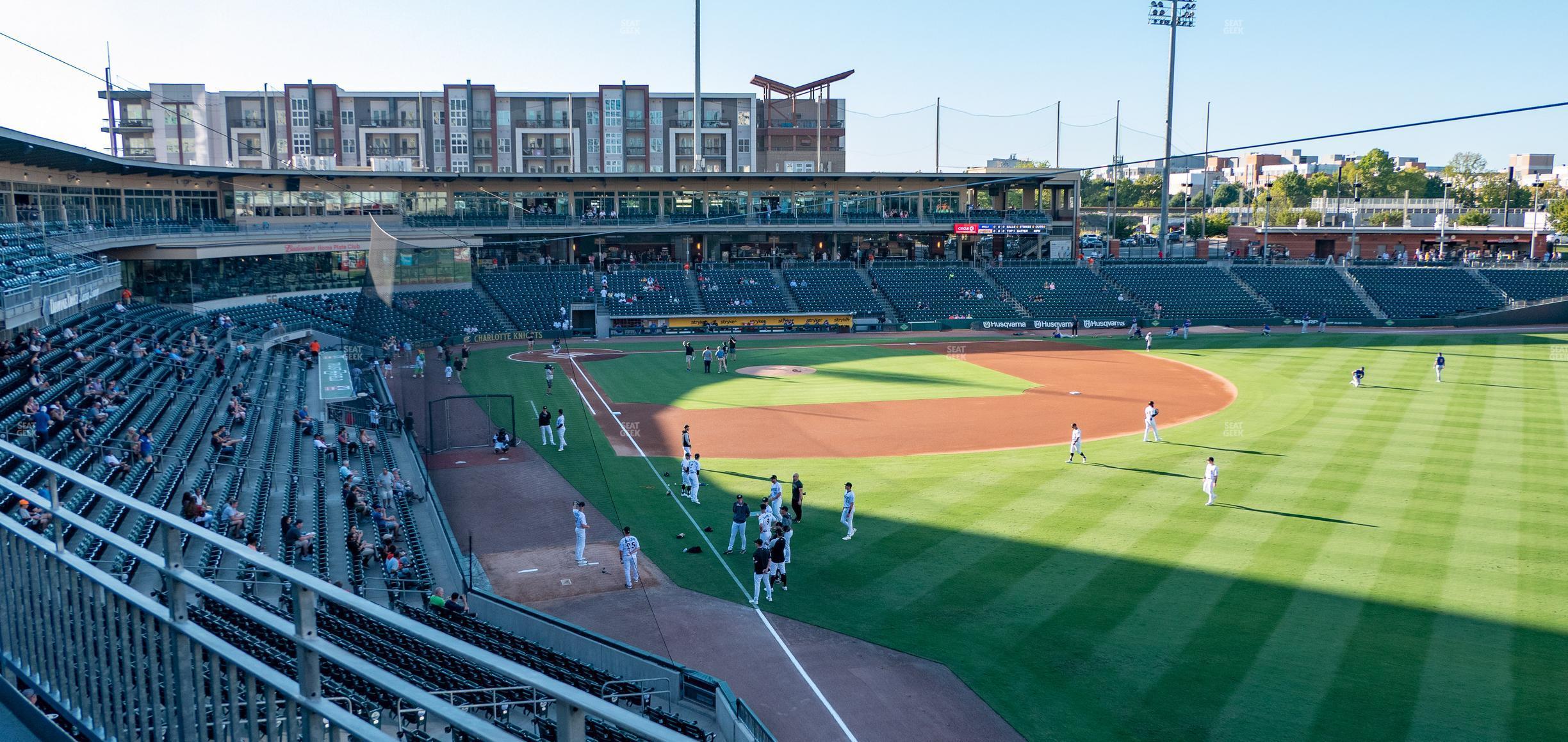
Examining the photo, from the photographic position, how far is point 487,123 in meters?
89.8

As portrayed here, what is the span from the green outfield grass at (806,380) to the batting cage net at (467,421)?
17.6ft

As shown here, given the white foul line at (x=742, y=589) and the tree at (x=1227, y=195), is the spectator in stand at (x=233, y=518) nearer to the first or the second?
the white foul line at (x=742, y=589)

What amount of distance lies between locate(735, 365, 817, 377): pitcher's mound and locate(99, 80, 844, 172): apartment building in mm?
39418

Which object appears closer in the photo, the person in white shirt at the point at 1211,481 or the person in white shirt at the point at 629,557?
the person in white shirt at the point at 629,557

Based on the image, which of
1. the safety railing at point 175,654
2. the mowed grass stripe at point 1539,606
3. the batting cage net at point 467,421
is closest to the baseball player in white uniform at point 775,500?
the batting cage net at point 467,421

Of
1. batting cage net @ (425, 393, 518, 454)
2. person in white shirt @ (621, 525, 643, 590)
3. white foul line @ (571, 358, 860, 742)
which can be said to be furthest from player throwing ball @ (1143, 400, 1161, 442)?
batting cage net @ (425, 393, 518, 454)

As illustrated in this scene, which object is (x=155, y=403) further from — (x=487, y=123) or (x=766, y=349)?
(x=487, y=123)

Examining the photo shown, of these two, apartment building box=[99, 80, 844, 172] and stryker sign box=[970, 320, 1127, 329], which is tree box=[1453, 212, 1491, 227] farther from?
apartment building box=[99, 80, 844, 172]

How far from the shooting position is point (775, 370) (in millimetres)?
48500

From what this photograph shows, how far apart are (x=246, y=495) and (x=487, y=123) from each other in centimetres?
7544

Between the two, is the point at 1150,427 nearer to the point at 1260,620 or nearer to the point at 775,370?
the point at 1260,620

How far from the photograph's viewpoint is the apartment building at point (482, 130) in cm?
8656

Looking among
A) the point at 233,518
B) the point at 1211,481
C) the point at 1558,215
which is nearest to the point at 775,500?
the point at 233,518

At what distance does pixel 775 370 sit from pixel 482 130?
54.0 metres
